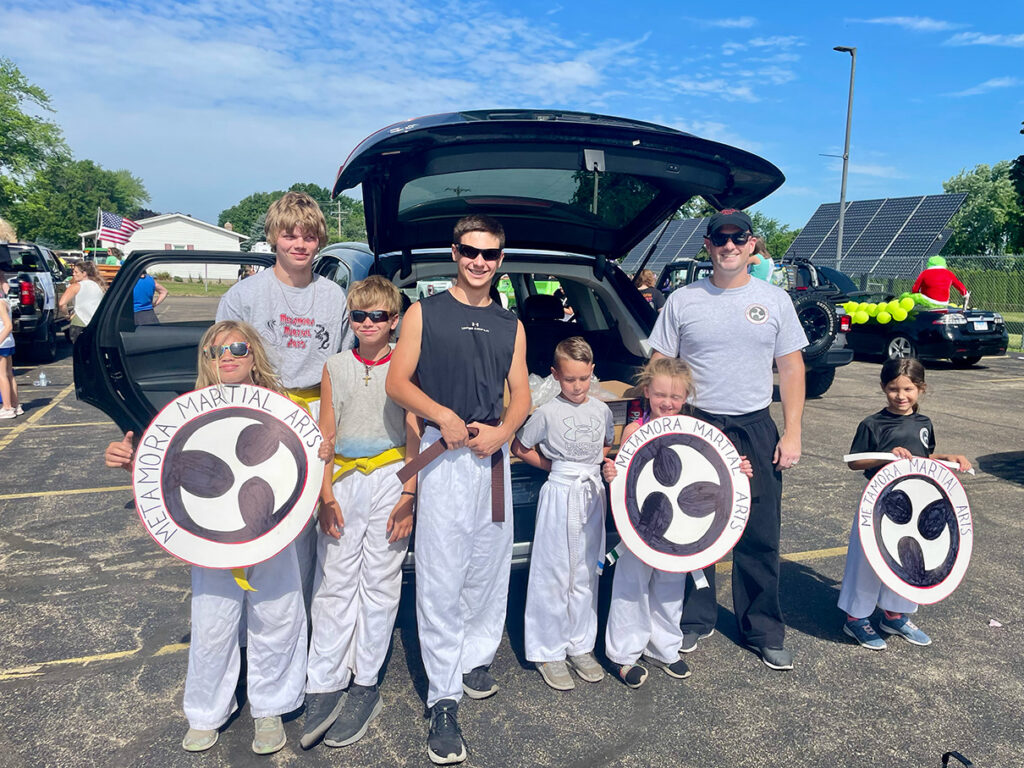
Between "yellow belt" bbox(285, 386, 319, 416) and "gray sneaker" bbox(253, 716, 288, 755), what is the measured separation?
1146 millimetres

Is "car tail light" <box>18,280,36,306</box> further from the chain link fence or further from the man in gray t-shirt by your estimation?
the chain link fence

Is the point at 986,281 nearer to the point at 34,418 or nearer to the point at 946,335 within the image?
the point at 946,335

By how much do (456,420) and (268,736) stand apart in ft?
4.21

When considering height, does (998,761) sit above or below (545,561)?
below

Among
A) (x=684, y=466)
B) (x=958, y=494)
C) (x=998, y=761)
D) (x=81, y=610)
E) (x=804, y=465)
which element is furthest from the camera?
(x=804, y=465)

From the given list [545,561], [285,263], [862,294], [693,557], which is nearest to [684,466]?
[693,557]

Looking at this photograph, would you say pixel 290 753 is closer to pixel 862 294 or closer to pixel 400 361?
pixel 400 361

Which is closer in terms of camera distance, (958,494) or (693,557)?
(693,557)

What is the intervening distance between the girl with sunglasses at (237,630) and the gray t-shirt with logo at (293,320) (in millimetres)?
158

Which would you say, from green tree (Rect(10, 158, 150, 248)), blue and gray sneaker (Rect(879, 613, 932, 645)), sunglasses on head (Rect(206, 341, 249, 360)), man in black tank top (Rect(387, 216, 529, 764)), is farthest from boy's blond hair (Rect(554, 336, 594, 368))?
green tree (Rect(10, 158, 150, 248))

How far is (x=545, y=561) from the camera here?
2967mm

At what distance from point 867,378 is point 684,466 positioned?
33.6 feet

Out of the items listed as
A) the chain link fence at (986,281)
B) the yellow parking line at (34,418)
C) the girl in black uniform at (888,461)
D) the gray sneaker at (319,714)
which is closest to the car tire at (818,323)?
the girl in black uniform at (888,461)

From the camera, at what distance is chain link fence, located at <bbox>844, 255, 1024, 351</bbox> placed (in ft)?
69.3
